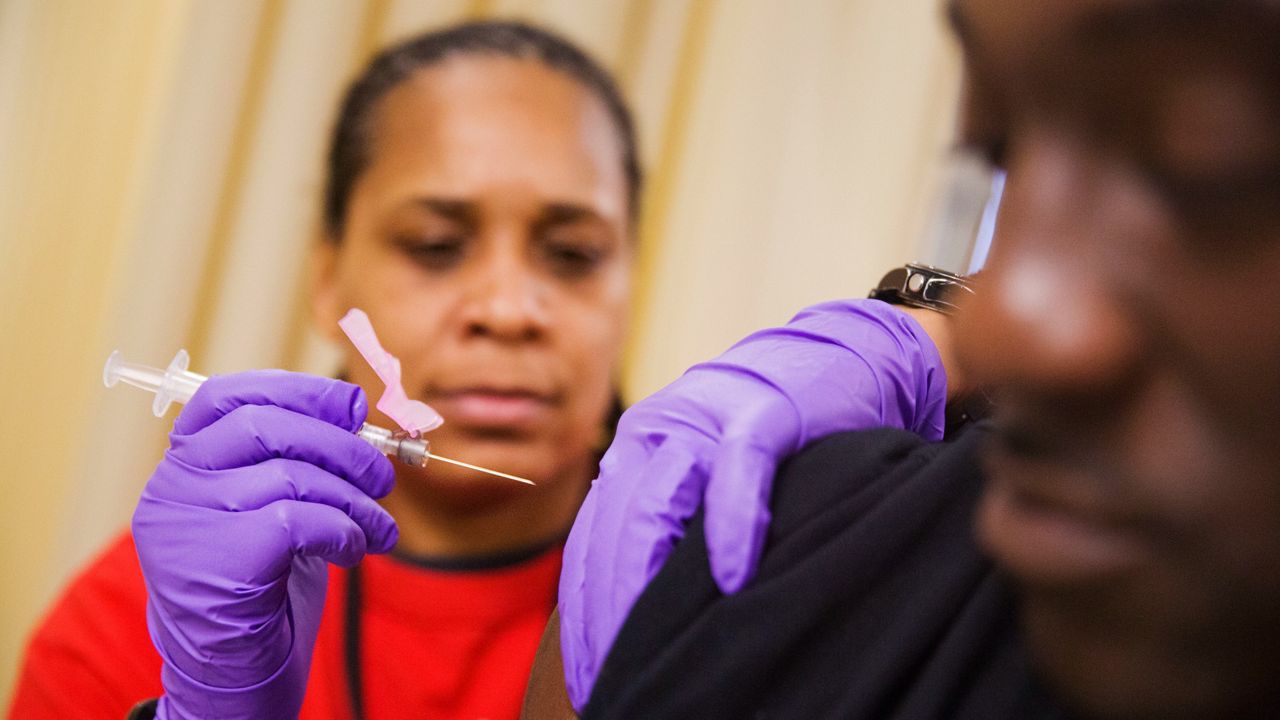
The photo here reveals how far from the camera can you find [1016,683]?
1.58 feet

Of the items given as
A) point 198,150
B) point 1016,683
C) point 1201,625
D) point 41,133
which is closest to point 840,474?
point 1016,683

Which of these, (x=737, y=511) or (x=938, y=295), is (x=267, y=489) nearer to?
(x=737, y=511)

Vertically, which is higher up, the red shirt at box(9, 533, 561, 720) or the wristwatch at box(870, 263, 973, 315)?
the wristwatch at box(870, 263, 973, 315)

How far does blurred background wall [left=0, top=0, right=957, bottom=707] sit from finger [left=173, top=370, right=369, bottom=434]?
79 centimetres

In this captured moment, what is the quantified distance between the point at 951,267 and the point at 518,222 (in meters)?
0.67

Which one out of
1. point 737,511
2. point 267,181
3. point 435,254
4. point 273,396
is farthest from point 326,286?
point 737,511

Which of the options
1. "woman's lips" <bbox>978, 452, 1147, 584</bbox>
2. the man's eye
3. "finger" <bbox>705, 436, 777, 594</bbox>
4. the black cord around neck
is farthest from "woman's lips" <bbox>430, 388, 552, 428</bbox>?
"woman's lips" <bbox>978, 452, 1147, 584</bbox>

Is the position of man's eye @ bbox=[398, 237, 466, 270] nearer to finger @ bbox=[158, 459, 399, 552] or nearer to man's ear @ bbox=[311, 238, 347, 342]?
man's ear @ bbox=[311, 238, 347, 342]

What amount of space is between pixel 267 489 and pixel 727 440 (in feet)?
1.41

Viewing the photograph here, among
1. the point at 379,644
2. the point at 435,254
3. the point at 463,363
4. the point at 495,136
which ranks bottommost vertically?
the point at 379,644

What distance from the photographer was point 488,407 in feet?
4.02

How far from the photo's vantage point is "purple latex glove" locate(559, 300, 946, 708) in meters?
0.57

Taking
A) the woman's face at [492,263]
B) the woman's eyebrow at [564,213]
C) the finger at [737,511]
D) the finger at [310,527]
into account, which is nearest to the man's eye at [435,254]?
the woman's face at [492,263]

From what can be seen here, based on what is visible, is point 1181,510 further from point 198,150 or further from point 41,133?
point 41,133
